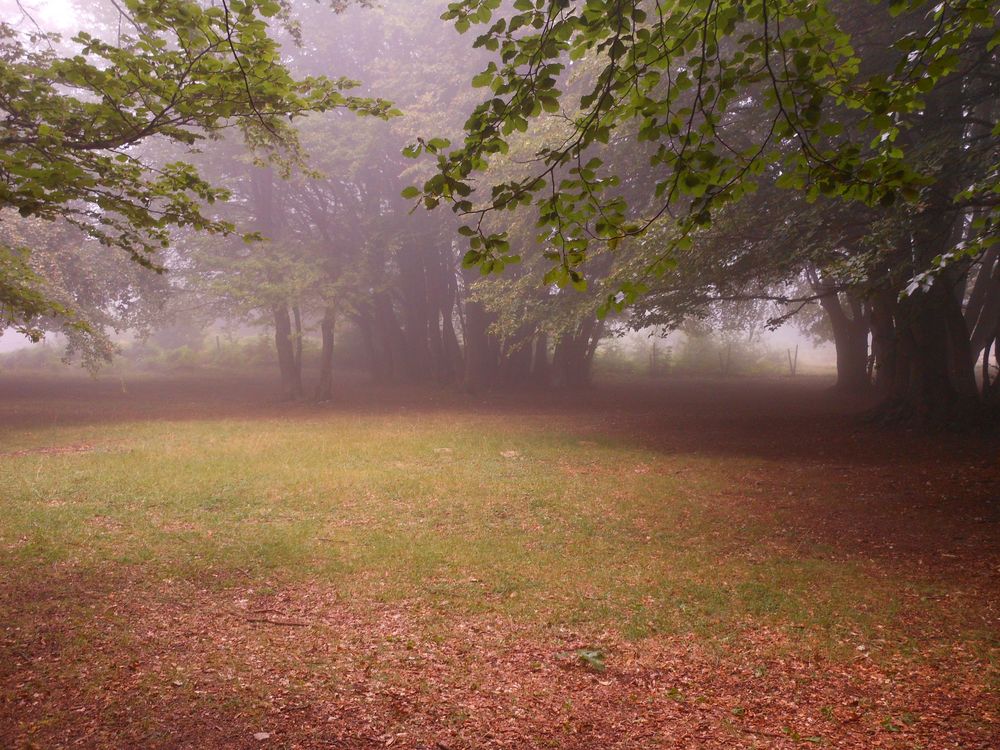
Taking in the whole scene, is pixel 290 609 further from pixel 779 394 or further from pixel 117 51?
pixel 779 394

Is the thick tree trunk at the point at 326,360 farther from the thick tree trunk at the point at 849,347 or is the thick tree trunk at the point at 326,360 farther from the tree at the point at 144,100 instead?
the thick tree trunk at the point at 849,347

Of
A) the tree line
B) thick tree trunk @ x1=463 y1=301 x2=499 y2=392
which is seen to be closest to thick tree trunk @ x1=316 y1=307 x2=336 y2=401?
the tree line

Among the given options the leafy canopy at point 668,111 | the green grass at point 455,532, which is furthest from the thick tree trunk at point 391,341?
the leafy canopy at point 668,111

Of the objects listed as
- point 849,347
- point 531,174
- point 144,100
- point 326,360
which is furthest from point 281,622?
point 849,347

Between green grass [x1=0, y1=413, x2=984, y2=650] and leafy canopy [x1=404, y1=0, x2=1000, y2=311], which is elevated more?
leafy canopy [x1=404, y1=0, x2=1000, y2=311]

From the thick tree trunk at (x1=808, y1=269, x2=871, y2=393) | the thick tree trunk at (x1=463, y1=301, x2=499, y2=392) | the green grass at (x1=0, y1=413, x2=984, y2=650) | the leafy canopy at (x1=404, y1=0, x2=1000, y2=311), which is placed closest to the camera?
the leafy canopy at (x1=404, y1=0, x2=1000, y2=311)

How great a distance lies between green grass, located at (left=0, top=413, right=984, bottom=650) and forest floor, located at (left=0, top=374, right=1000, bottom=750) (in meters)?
0.04

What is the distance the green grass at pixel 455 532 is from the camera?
5676 mm

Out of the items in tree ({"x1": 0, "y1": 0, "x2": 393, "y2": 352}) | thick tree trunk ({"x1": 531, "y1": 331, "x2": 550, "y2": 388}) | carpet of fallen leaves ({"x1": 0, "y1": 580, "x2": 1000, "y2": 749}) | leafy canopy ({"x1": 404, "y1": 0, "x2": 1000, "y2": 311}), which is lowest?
carpet of fallen leaves ({"x1": 0, "y1": 580, "x2": 1000, "y2": 749})

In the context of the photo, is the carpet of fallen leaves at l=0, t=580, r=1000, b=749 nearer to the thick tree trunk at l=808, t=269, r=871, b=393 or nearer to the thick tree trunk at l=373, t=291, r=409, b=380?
the thick tree trunk at l=808, t=269, r=871, b=393

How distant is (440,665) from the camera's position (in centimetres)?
460

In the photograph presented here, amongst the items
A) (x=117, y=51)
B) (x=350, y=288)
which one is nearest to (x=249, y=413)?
(x=350, y=288)

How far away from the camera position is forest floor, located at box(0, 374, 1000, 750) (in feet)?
12.7

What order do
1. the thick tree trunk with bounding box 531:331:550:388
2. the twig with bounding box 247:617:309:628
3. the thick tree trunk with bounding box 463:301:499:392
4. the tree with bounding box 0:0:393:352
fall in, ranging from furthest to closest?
the thick tree trunk with bounding box 531:331:550:388 → the thick tree trunk with bounding box 463:301:499:392 → the twig with bounding box 247:617:309:628 → the tree with bounding box 0:0:393:352
